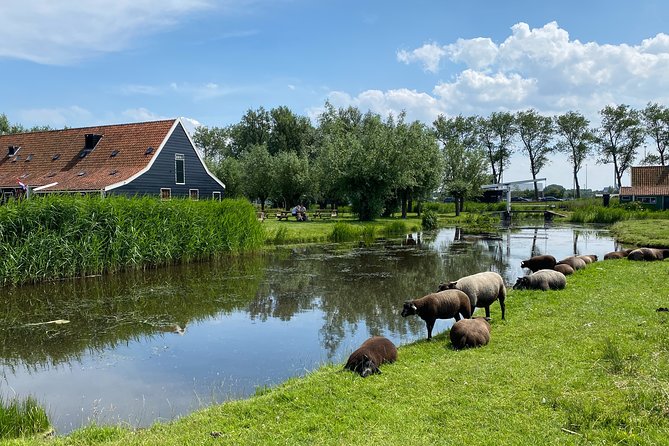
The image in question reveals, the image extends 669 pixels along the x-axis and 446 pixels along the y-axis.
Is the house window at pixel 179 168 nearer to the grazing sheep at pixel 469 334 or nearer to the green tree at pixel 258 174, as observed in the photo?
the green tree at pixel 258 174

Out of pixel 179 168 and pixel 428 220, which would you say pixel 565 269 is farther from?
pixel 428 220

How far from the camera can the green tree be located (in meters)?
63.7

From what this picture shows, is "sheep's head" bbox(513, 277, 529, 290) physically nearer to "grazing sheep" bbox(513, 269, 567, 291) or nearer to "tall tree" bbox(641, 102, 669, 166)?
"grazing sheep" bbox(513, 269, 567, 291)

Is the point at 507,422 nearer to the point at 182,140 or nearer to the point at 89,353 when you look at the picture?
the point at 89,353

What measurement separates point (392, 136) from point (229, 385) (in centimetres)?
4013

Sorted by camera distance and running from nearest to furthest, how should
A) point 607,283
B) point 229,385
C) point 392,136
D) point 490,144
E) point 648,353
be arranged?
1. point 648,353
2. point 229,385
3. point 607,283
4. point 392,136
5. point 490,144

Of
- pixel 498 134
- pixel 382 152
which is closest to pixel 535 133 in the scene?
pixel 498 134

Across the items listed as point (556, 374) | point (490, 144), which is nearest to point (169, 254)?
point (556, 374)

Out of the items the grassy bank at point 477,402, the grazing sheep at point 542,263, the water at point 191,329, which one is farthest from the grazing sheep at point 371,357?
the grazing sheep at point 542,263

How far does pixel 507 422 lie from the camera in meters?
A: 5.76

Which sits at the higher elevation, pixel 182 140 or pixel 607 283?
pixel 182 140

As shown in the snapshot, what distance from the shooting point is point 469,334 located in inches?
359

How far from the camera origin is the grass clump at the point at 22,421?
21.7 ft

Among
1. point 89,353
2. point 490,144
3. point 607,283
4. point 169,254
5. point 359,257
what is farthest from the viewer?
point 490,144
